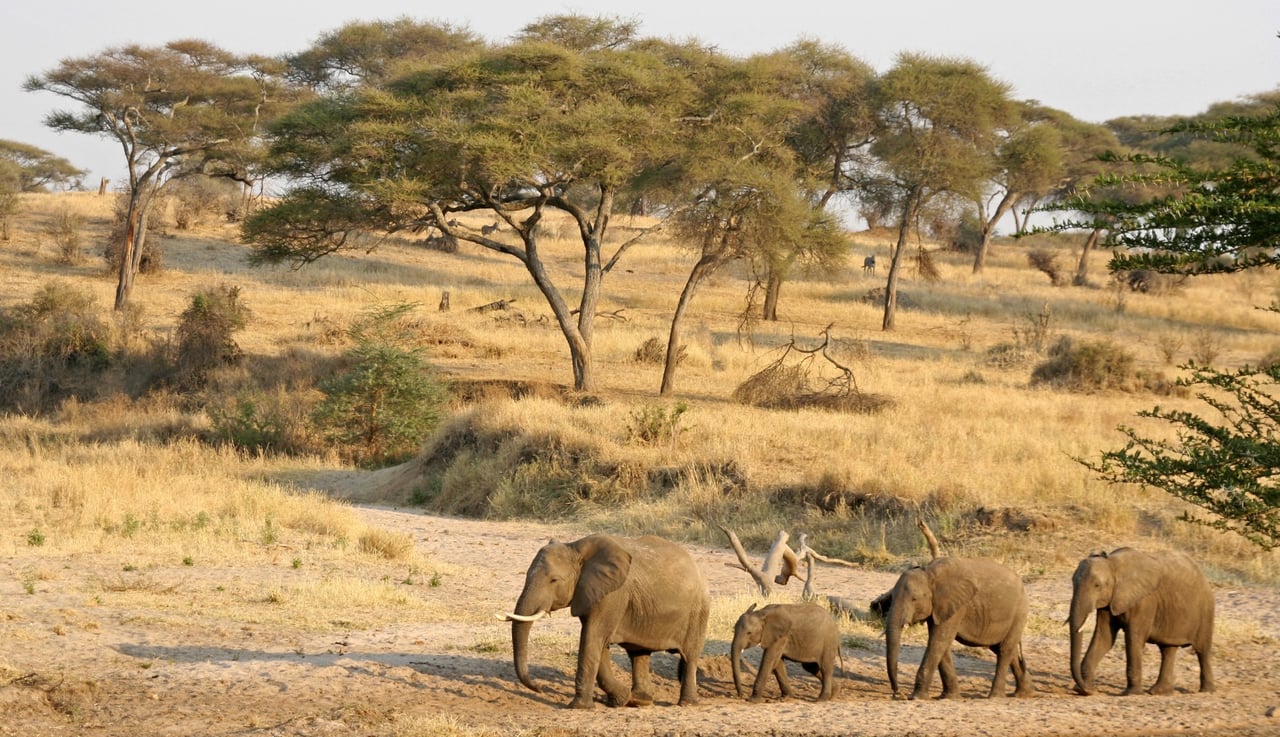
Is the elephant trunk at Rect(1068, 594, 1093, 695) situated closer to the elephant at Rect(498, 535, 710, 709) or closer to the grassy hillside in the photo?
the elephant at Rect(498, 535, 710, 709)

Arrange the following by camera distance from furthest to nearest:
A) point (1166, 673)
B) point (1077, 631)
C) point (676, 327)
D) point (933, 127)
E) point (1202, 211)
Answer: point (933, 127) < point (676, 327) < point (1166, 673) < point (1077, 631) < point (1202, 211)

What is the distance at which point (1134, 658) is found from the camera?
29.1 ft

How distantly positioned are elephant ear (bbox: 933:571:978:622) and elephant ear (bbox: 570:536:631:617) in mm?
2004

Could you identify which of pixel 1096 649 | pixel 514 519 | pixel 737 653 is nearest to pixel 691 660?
pixel 737 653

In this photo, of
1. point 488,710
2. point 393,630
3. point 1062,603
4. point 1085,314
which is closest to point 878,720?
point 488,710

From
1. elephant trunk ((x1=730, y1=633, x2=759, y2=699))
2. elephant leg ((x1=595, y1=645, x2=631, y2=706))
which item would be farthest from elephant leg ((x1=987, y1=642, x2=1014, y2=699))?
elephant leg ((x1=595, y1=645, x2=631, y2=706))

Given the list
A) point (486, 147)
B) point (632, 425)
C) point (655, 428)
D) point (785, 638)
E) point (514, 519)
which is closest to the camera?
point (785, 638)

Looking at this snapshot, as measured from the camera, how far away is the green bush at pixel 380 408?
72.6 ft

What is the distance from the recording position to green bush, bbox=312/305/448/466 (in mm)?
22141

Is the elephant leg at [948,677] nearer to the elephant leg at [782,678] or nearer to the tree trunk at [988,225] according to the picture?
the elephant leg at [782,678]

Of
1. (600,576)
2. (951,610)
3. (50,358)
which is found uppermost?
(600,576)

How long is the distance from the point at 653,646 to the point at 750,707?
676 millimetres

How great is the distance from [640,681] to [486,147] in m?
15.2

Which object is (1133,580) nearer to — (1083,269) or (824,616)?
(824,616)
